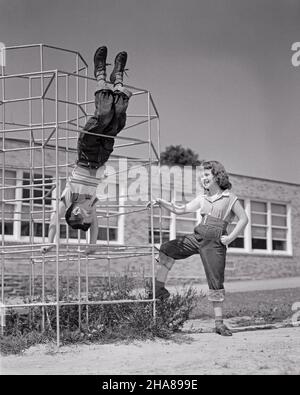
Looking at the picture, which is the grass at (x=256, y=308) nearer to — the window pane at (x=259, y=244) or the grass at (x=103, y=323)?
the grass at (x=103, y=323)

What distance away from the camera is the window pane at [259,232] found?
2192cm

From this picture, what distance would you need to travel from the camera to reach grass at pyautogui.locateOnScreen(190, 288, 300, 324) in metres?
8.57

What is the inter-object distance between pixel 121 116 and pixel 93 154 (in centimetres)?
45

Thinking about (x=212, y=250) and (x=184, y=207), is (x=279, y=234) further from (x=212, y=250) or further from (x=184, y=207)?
(x=212, y=250)

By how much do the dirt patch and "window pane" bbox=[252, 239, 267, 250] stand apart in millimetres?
15502

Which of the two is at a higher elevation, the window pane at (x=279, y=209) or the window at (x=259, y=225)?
the window pane at (x=279, y=209)

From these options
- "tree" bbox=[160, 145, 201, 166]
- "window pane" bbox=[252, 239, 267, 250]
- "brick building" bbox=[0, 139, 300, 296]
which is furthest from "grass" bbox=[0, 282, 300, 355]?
"tree" bbox=[160, 145, 201, 166]

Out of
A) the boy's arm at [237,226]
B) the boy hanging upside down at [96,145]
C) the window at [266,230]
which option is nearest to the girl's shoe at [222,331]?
the boy's arm at [237,226]

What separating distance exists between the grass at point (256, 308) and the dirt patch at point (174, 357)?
2.06m

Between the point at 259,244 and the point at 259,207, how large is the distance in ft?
4.08

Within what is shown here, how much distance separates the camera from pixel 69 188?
6.39 meters

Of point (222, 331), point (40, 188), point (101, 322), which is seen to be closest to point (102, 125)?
point (101, 322)

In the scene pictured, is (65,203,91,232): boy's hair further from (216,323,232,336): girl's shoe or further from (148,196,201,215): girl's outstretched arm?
(216,323,232,336): girl's shoe
